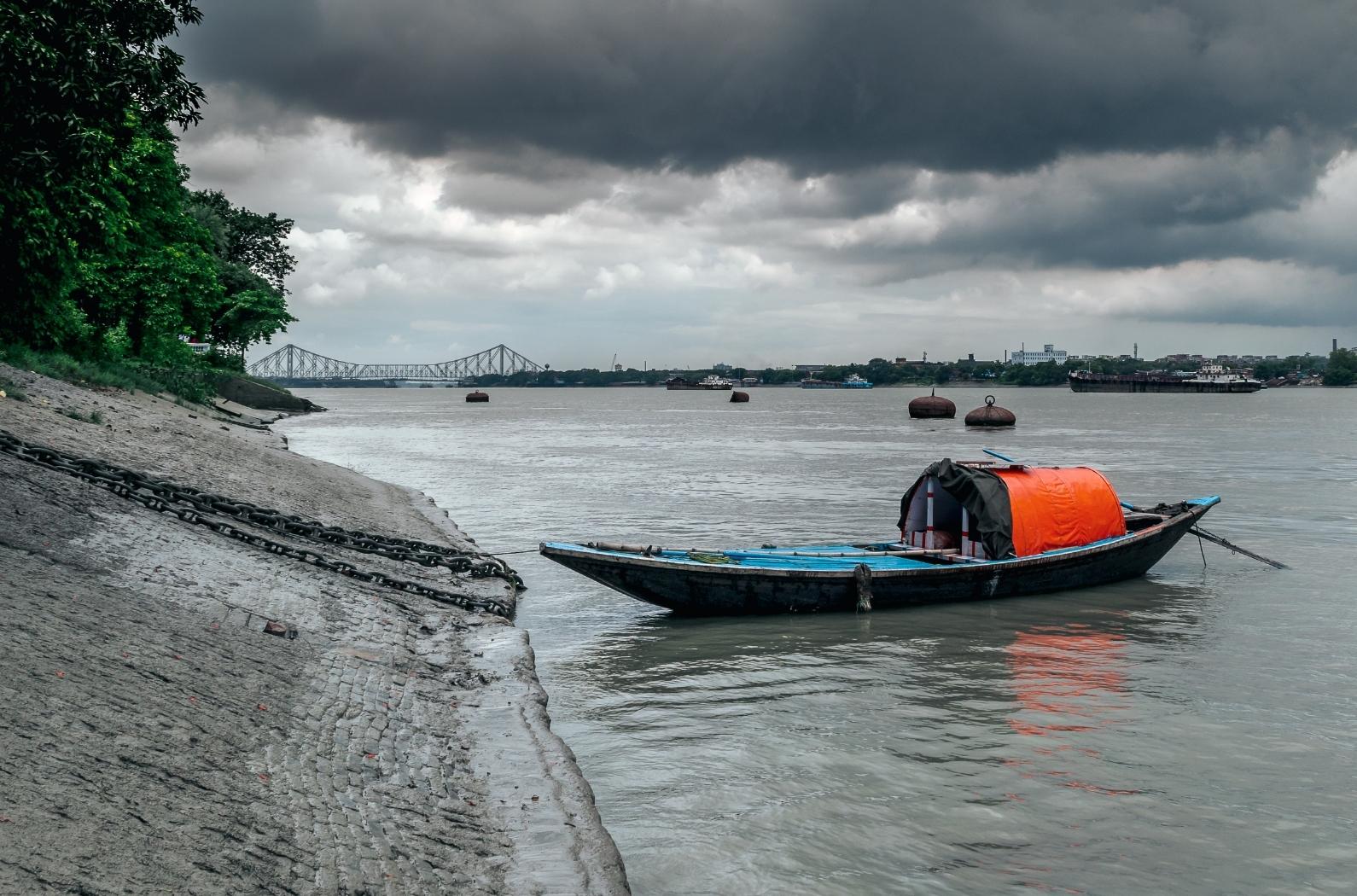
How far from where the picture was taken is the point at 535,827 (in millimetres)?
7430

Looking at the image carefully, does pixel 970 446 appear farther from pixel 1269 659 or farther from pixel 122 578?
pixel 122 578

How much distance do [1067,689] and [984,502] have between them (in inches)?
227

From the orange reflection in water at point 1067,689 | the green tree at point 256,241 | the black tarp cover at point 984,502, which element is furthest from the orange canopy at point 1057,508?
the green tree at point 256,241

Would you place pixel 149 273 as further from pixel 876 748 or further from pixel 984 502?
pixel 876 748

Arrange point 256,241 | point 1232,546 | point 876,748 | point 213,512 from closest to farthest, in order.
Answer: point 876,748 → point 213,512 → point 1232,546 → point 256,241

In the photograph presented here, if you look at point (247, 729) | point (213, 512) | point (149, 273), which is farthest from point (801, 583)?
point (149, 273)

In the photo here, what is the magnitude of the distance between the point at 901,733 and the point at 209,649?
674 centimetres

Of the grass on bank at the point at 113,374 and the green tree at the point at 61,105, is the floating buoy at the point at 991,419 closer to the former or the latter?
the grass on bank at the point at 113,374

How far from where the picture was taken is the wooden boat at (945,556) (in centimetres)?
1580

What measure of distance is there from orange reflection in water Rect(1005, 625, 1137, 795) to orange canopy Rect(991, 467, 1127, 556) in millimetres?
2345

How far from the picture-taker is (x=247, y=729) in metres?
7.75

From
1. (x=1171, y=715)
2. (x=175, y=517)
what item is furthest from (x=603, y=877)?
(x=175, y=517)

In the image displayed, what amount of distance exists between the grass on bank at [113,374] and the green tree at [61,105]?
6.74 metres

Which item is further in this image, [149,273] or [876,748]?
[149,273]
